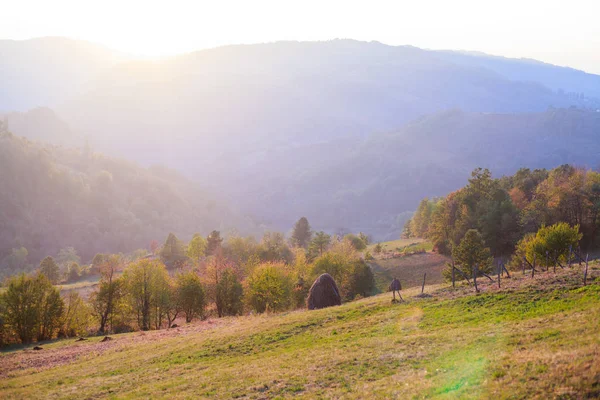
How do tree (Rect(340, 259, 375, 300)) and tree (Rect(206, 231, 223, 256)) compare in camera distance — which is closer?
tree (Rect(340, 259, 375, 300))

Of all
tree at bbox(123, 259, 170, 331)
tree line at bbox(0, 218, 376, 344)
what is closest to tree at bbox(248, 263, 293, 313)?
tree line at bbox(0, 218, 376, 344)

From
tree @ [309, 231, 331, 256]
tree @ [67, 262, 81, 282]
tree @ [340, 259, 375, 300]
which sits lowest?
tree @ [340, 259, 375, 300]

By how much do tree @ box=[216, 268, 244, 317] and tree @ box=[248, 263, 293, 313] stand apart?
5.81m

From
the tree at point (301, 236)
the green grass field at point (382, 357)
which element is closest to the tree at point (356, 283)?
the green grass field at point (382, 357)

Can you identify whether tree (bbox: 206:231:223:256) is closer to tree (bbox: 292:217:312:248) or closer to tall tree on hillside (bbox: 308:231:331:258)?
tall tree on hillside (bbox: 308:231:331:258)

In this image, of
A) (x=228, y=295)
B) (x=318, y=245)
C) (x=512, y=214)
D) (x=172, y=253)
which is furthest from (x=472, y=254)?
(x=172, y=253)

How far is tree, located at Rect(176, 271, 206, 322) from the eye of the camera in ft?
210

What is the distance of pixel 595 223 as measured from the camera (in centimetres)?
7388

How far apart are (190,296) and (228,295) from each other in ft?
19.7

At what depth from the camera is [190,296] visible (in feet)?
211

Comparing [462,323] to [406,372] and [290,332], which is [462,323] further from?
[290,332]

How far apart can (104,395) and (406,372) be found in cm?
1580

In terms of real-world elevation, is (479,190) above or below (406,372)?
above

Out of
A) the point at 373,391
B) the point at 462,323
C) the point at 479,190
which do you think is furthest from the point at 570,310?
the point at 479,190
